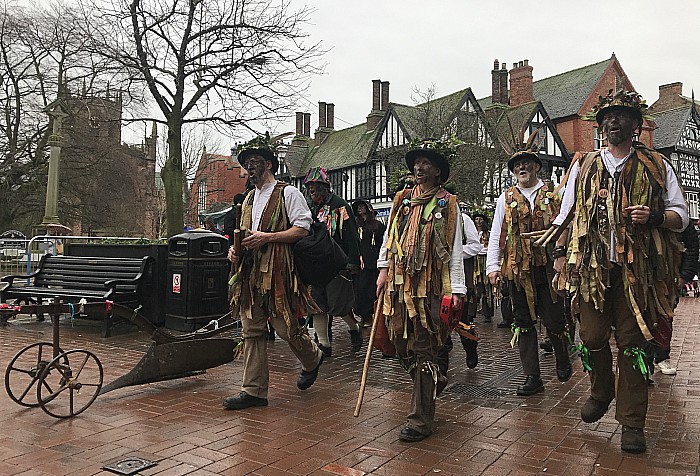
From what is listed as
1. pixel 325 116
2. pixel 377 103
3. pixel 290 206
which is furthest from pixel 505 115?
pixel 325 116

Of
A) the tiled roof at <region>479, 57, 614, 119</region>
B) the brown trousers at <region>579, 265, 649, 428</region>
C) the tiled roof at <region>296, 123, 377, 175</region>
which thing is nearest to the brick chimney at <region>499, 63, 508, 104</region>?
the tiled roof at <region>479, 57, 614, 119</region>

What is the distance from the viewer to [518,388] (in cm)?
553

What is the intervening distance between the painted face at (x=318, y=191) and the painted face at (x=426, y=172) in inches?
111

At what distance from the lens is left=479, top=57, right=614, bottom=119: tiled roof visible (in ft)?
133

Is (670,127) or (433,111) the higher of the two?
(670,127)

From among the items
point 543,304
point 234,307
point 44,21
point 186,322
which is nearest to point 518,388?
point 543,304

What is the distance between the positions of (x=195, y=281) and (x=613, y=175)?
608 centimetres

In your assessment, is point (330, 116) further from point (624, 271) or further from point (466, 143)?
point (624, 271)

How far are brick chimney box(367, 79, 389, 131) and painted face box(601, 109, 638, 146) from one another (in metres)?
38.7

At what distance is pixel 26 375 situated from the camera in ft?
20.2

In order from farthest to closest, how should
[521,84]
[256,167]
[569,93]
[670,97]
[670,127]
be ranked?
[670,97] → [670,127] → [569,93] → [521,84] → [256,167]

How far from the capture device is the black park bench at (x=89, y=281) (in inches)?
340

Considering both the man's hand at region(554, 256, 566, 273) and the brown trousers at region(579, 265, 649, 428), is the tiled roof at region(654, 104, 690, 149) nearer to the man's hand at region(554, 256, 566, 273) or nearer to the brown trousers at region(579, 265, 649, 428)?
the man's hand at region(554, 256, 566, 273)

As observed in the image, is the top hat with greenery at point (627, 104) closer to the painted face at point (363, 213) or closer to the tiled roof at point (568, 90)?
the painted face at point (363, 213)
